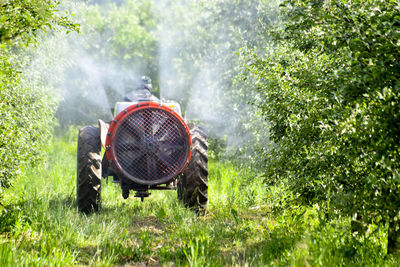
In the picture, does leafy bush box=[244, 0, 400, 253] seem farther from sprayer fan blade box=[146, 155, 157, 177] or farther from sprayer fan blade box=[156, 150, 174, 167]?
sprayer fan blade box=[146, 155, 157, 177]

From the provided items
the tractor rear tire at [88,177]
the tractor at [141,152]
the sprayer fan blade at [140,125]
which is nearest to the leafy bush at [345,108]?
the tractor at [141,152]

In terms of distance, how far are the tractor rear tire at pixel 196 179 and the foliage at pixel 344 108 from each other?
64.0 inches

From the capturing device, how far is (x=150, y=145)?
6246 millimetres

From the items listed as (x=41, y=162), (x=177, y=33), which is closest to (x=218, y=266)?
(x=41, y=162)

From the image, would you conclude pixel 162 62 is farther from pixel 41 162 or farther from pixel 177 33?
pixel 41 162

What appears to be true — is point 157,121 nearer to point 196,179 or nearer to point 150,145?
point 150,145

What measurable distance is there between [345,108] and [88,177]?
3.94m

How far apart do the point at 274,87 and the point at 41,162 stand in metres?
5.17

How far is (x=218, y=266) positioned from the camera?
414cm

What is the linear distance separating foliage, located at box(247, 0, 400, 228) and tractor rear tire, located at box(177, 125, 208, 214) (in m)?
1.62

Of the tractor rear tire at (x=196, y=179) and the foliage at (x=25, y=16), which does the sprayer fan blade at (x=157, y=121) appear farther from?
the foliage at (x=25, y=16)

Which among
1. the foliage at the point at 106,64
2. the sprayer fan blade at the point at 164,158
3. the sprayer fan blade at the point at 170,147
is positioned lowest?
the foliage at the point at 106,64

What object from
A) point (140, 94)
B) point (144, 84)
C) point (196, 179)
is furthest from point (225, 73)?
point (196, 179)

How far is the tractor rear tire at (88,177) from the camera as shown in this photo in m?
6.53
